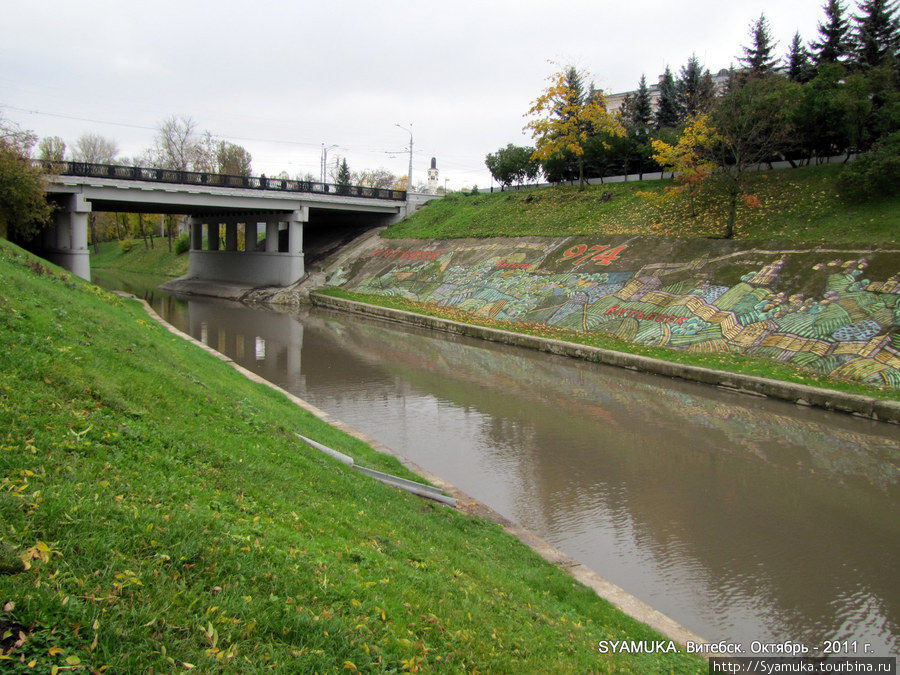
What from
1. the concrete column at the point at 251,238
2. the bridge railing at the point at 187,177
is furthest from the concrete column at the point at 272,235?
the concrete column at the point at 251,238

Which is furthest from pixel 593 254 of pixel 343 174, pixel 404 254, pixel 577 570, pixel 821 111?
pixel 343 174

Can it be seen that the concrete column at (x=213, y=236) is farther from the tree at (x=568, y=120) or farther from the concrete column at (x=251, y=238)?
the tree at (x=568, y=120)

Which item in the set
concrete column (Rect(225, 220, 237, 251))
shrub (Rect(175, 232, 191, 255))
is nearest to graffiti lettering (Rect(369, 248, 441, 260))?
→ concrete column (Rect(225, 220, 237, 251))

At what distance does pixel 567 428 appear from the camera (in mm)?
13469

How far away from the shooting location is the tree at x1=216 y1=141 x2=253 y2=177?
3145 inches

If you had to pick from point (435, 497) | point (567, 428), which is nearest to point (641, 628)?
point (435, 497)

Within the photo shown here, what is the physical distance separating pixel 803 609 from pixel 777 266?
19.4m

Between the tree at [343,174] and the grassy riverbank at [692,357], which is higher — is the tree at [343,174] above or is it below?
above

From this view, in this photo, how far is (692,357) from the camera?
19844 millimetres

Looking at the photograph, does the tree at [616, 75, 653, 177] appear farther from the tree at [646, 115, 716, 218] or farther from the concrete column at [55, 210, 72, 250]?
the concrete column at [55, 210, 72, 250]

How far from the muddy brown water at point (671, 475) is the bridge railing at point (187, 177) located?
71.7ft

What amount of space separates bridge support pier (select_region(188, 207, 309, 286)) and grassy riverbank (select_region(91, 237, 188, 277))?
491 inches

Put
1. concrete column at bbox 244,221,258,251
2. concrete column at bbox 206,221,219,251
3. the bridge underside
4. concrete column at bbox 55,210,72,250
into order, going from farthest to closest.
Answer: concrete column at bbox 206,221,219,251, concrete column at bbox 244,221,258,251, concrete column at bbox 55,210,72,250, the bridge underside

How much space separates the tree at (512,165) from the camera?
5194cm
